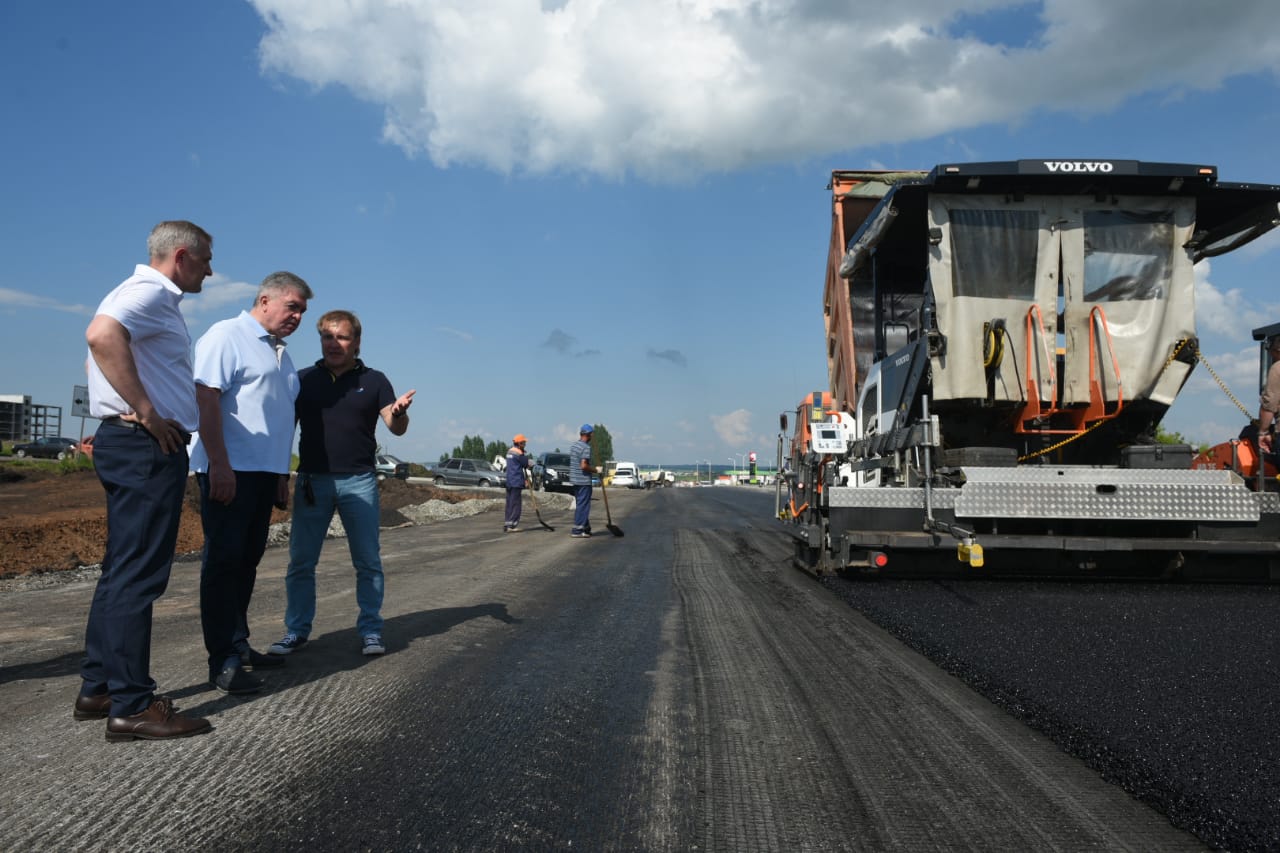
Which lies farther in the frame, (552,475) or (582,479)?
(552,475)

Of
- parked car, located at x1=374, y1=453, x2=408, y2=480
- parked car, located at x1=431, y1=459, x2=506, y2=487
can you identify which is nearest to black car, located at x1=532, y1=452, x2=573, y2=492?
parked car, located at x1=431, y1=459, x2=506, y2=487

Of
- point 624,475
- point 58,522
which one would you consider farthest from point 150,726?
point 624,475

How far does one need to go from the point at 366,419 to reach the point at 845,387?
266 inches

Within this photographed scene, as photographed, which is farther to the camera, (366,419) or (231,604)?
(366,419)

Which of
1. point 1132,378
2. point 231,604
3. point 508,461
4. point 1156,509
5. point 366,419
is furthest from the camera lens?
point 508,461

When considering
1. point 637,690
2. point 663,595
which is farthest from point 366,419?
point 663,595

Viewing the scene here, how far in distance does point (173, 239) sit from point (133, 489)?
986 millimetres

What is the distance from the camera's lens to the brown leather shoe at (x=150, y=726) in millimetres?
3072

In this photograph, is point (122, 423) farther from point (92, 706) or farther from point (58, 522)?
point (58, 522)

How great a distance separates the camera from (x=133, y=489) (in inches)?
124

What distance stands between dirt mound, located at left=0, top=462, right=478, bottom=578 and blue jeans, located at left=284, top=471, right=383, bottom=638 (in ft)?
4.83

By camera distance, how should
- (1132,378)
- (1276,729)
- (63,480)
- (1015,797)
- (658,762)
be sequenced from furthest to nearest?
(63,480), (1132,378), (1276,729), (658,762), (1015,797)

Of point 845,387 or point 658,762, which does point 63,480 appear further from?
point 658,762

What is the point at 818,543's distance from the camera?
24.4 feet
